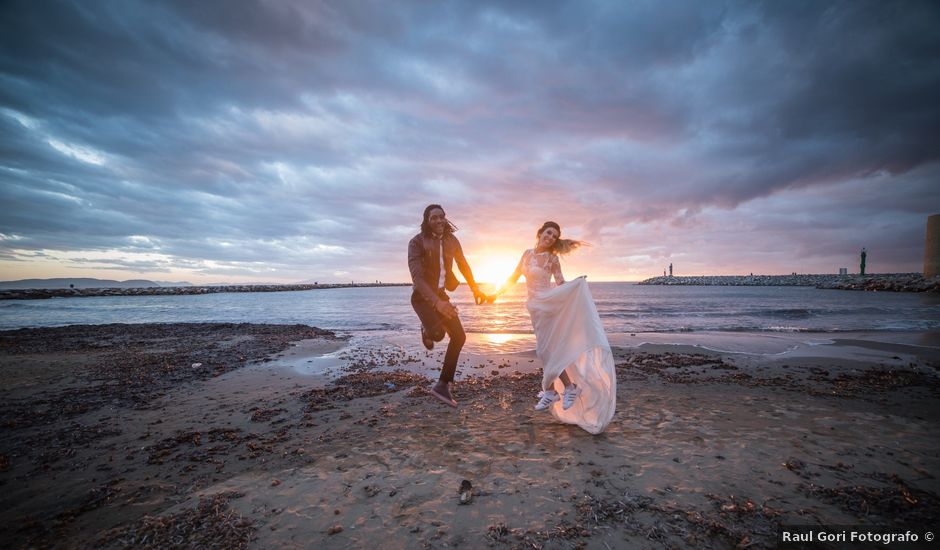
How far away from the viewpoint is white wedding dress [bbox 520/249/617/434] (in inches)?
189

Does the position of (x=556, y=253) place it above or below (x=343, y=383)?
above

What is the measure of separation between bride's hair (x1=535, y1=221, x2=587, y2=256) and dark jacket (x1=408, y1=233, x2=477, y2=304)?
4.96 feet

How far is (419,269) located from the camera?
18.8 ft

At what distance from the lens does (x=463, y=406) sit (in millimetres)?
5973

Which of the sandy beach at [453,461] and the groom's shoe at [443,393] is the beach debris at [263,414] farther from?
the groom's shoe at [443,393]

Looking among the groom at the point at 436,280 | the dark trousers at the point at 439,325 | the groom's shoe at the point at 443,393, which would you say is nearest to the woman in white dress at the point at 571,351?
the dark trousers at the point at 439,325

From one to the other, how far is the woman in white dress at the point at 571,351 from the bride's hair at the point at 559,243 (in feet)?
0.08

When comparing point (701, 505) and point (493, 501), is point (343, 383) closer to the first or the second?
point (493, 501)

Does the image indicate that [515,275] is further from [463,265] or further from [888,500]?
[888,500]

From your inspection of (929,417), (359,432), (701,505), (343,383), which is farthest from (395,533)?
(929,417)

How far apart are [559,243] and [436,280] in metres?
2.19

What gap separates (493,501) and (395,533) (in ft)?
2.94

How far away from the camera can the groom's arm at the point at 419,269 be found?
564 cm

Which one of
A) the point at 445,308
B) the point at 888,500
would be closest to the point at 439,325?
the point at 445,308
